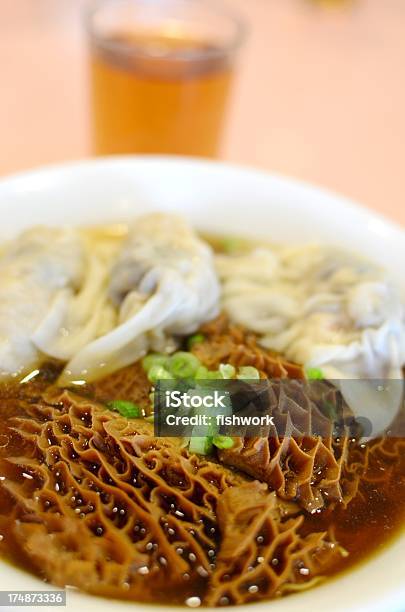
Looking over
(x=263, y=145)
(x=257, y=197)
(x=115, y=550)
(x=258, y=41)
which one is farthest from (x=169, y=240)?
(x=258, y=41)

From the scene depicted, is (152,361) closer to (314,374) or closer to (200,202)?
(314,374)

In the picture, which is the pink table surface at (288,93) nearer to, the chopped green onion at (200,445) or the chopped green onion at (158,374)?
the chopped green onion at (158,374)

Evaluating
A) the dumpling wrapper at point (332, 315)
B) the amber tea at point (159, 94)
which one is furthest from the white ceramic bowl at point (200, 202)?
the amber tea at point (159, 94)

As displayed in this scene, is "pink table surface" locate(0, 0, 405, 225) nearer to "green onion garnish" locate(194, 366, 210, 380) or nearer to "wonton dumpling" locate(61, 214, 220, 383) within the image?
"wonton dumpling" locate(61, 214, 220, 383)

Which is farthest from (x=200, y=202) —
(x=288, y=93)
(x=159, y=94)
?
(x=288, y=93)

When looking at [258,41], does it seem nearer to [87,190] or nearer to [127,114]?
[127,114]
